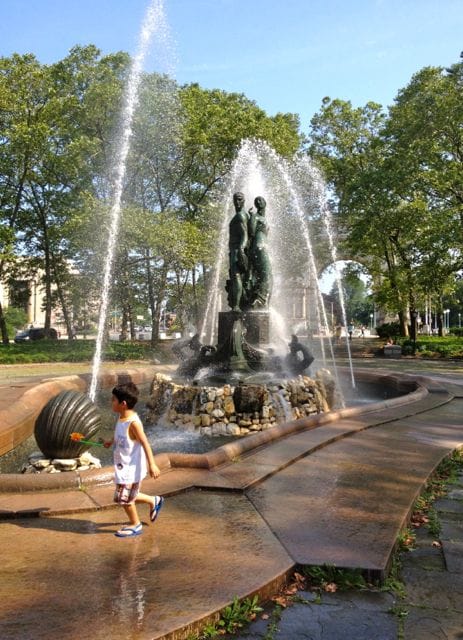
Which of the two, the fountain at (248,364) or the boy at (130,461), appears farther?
the fountain at (248,364)

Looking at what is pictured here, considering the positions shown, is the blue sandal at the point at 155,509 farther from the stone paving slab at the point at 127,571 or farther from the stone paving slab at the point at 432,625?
the stone paving slab at the point at 432,625

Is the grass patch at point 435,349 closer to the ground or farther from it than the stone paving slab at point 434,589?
farther from it

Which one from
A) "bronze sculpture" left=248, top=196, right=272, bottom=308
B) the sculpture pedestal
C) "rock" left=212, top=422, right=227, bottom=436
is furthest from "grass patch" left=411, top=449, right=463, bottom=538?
"bronze sculpture" left=248, top=196, right=272, bottom=308

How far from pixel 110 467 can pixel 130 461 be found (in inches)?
53.0

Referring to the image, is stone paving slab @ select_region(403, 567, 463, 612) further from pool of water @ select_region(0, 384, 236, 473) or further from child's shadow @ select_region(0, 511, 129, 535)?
pool of water @ select_region(0, 384, 236, 473)

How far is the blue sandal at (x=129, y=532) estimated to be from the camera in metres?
3.92

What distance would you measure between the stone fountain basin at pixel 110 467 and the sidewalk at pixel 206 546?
0.11m

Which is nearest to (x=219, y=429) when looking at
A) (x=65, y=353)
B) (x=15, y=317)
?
(x=65, y=353)

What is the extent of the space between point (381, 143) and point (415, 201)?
23.1ft

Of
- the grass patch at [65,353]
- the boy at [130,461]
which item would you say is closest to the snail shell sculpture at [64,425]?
the boy at [130,461]

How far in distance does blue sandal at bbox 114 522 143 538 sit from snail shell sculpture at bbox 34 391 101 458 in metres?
1.97

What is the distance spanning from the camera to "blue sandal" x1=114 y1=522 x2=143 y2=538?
3.92 metres

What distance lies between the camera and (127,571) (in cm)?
333

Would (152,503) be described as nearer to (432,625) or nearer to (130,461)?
(130,461)
